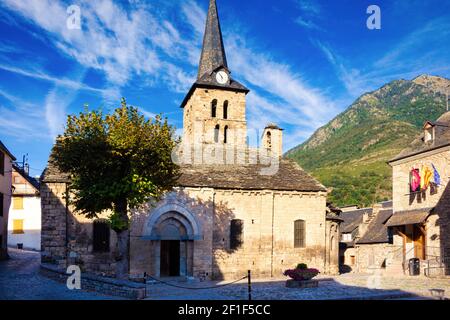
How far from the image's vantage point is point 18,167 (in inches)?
1725

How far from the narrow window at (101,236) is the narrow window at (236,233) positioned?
25.1 ft

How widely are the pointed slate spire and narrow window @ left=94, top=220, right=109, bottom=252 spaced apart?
1975 cm

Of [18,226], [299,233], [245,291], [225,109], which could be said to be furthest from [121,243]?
[18,226]

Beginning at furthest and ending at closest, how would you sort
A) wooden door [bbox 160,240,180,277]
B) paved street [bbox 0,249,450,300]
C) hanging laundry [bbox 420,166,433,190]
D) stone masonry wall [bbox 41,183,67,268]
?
wooden door [bbox 160,240,180,277], hanging laundry [bbox 420,166,433,190], stone masonry wall [bbox 41,183,67,268], paved street [bbox 0,249,450,300]

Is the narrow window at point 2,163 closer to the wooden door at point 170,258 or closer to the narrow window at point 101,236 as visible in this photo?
the narrow window at point 101,236

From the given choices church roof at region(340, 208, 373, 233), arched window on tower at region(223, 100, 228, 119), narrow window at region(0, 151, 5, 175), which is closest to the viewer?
narrow window at region(0, 151, 5, 175)

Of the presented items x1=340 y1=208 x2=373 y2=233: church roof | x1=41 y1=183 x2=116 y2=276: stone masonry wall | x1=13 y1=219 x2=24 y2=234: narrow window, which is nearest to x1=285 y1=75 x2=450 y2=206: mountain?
x1=340 y1=208 x2=373 y2=233: church roof

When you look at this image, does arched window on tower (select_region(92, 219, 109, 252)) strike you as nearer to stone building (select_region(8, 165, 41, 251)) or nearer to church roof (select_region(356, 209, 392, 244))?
church roof (select_region(356, 209, 392, 244))

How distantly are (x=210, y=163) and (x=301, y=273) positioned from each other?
38.4 ft

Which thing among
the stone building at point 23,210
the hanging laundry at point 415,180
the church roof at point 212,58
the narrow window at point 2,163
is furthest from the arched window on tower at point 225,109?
→ the stone building at point 23,210

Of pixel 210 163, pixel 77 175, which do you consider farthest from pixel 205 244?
pixel 77 175

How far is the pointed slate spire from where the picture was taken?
40.0 m

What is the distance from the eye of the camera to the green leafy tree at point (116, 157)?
1806 centimetres
